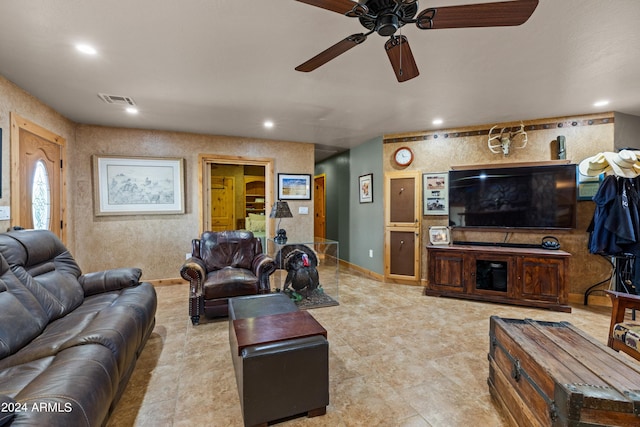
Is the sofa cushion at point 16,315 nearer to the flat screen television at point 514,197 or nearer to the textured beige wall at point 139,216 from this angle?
the textured beige wall at point 139,216

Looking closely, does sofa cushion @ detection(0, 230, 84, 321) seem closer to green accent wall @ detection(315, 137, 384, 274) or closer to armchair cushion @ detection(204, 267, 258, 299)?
armchair cushion @ detection(204, 267, 258, 299)

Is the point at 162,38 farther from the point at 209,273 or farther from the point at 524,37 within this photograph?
Result: the point at 524,37

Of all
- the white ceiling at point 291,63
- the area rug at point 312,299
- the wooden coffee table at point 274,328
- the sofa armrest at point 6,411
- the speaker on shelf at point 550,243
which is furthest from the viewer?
the speaker on shelf at point 550,243

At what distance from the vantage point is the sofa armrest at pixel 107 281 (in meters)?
2.47

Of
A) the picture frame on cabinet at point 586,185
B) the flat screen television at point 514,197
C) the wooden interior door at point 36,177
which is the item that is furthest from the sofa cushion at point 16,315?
the picture frame on cabinet at point 586,185

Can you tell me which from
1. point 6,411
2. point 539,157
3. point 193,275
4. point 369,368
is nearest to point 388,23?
point 6,411

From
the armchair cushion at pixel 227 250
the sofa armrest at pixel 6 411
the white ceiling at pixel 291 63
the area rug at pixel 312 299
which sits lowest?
the area rug at pixel 312 299

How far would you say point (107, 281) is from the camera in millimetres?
2521

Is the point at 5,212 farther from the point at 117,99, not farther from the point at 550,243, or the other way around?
the point at 550,243

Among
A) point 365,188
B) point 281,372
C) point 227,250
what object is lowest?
point 281,372

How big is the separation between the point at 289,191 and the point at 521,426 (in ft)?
14.1

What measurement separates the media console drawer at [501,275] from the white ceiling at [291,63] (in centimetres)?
181

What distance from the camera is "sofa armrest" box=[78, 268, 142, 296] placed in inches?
97.1

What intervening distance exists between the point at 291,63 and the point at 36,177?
10.4 ft
